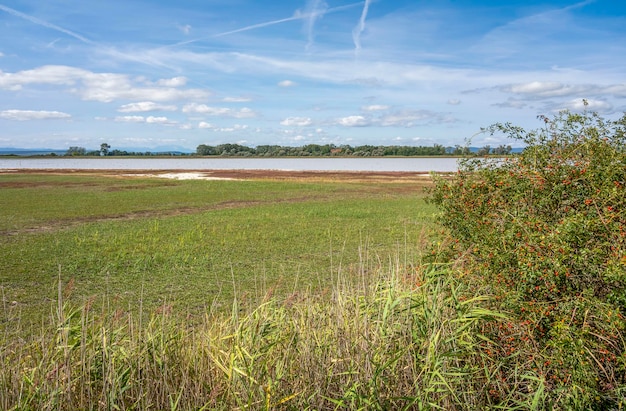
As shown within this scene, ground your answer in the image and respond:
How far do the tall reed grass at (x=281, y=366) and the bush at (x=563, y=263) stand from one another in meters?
0.29

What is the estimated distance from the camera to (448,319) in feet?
16.5

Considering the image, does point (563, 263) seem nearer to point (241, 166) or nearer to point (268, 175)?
point (268, 175)

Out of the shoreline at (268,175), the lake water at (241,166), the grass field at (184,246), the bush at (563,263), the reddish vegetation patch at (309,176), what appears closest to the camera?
the bush at (563,263)

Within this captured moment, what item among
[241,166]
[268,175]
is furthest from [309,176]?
[241,166]

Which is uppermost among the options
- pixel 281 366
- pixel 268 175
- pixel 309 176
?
pixel 281 366

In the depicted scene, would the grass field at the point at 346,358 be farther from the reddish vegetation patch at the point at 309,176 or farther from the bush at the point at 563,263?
the reddish vegetation patch at the point at 309,176

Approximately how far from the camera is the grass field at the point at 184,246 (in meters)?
9.84

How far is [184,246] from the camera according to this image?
15.3m

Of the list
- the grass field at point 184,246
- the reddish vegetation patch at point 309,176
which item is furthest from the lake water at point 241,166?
the grass field at point 184,246

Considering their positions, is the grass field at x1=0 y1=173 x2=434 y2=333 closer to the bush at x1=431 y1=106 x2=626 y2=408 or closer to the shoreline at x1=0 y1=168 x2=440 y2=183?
the bush at x1=431 y1=106 x2=626 y2=408

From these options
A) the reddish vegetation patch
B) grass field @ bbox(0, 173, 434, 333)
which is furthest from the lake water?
grass field @ bbox(0, 173, 434, 333)

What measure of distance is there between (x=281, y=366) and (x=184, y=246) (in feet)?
36.9

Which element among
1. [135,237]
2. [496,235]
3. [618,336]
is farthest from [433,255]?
[135,237]

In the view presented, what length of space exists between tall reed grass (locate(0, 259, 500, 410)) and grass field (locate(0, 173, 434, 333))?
560 millimetres
